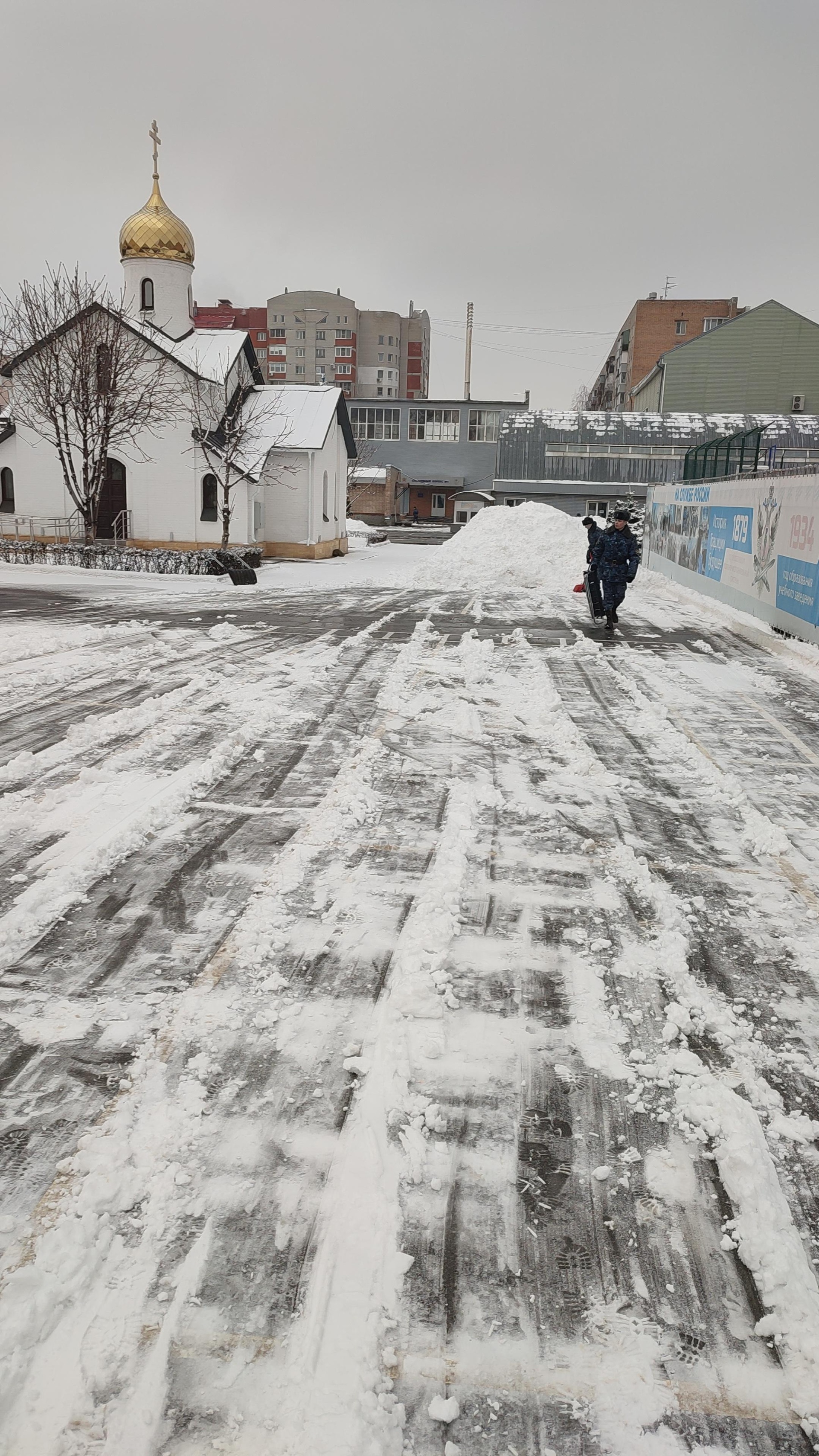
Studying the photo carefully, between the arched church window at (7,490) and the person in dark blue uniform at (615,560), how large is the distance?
25.5 m

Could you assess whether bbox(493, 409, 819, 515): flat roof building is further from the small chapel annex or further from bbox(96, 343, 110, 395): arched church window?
bbox(96, 343, 110, 395): arched church window

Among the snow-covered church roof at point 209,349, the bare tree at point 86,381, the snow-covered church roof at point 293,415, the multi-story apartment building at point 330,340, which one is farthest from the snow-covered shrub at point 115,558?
→ the multi-story apartment building at point 330,340

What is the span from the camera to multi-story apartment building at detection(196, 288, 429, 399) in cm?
9994

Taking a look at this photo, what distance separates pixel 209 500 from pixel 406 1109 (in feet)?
98.5

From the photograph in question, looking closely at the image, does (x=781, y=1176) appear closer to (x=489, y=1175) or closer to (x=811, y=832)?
(x=489, y=1175)

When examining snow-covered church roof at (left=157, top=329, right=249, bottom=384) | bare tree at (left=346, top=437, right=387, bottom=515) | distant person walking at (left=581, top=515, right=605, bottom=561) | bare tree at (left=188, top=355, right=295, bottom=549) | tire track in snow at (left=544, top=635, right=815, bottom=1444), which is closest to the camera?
tire track in snow at (left=544, top=635, right=815, bottom=1444)

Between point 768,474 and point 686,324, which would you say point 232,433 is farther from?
point 686,324

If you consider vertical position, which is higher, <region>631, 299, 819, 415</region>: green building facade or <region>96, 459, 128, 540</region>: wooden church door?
<region>631, 299, 819, 415</region>: green building facade

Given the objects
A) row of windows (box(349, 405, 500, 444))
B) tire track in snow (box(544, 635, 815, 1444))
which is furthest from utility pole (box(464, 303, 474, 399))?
tire track in snow (box(544, 635, 815, 1444))

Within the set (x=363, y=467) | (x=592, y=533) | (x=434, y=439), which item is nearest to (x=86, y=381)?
(x=592, y=533)

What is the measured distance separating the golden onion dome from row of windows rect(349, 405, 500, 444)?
1388 inches

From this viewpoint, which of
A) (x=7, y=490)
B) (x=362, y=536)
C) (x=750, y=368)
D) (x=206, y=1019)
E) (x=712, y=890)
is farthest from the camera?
(x=750, y=368)

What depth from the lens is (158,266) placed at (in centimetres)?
3241

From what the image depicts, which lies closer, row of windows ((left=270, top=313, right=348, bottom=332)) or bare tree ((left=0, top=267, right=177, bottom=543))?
bare tree ((left=0, top=267, right=177, bottom=543))
